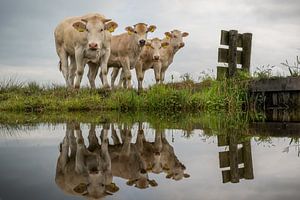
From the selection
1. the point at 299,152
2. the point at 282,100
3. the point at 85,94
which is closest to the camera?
the point at 299,152

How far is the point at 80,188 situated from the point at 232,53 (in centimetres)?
1295

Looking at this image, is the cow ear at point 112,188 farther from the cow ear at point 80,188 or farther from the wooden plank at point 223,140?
the wooden plank at point 223,140

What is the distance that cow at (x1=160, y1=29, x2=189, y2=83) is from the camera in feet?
67.7

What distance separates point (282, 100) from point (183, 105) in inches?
124

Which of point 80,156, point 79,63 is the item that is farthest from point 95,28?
point 80,156

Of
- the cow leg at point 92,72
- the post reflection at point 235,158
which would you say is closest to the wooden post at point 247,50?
the cow leg at point 92,72

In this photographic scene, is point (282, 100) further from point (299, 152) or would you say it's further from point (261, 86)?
point (299, 152)

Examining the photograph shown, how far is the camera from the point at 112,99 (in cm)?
1451

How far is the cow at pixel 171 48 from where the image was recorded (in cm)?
2064

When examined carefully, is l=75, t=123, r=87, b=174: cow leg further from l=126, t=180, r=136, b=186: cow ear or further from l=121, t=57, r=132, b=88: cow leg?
l=121, t=57, r=132, b=88: cow leg

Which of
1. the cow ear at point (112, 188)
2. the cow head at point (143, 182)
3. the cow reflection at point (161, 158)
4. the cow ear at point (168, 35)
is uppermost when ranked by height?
→ the cow ear at point (168, 35)

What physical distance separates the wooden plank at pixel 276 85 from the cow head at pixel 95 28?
5.20m

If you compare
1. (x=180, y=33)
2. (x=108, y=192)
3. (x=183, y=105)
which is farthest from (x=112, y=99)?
(x=108, y=192)

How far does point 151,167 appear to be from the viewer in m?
3.65
